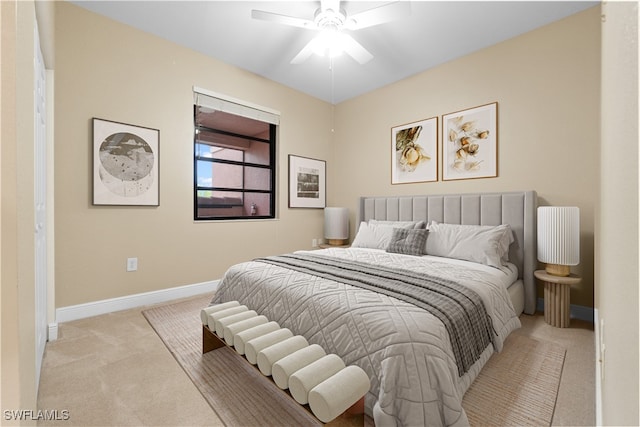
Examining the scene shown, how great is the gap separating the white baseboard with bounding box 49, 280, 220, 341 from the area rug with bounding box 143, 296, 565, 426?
35.1 inches

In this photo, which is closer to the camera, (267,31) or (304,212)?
(267,31)

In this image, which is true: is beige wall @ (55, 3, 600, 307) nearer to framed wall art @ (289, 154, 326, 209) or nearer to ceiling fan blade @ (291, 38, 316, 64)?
framed wall art @ (289, 154, 326, 209)

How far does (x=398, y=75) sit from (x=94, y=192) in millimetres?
3788

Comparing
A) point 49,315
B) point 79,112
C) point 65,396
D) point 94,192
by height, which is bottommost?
point 65,396

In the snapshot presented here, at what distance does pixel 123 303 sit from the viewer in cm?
277

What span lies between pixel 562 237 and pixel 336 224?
8.67ft

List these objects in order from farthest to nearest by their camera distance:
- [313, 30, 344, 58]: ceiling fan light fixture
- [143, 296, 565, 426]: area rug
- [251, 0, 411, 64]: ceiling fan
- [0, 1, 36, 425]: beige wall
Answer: [313, 30, 344, 58]: ceiling fan light fixture → [251, 0, 411, 64]: ceiling fan → [143, 296, 565, 426]: area rug → [0, 1, 36, 425]: beige wall

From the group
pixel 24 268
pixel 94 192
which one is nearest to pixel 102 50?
pixel 94 192

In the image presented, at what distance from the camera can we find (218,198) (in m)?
3.70

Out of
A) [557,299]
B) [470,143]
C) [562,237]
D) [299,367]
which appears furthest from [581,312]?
[299,367]

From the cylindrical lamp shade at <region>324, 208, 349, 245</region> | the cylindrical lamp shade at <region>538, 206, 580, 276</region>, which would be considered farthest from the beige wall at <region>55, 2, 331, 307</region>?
the cylindrical lamp shade at <region>538, 206, 580, 276</region>

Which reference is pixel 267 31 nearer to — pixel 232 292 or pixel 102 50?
pixel 102 50

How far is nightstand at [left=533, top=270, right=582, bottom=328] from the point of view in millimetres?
2338

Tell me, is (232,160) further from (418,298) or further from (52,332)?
(418,298)
